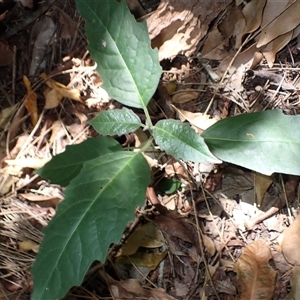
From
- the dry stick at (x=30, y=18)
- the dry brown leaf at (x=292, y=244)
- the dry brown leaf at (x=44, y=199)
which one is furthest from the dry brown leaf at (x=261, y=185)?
the dry stick at (x=30, y=18)

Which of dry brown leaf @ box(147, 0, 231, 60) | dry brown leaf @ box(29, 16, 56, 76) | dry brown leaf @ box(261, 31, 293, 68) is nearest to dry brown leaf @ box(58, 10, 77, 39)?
dry brown leaf @ box(29, 16, 56, 76)

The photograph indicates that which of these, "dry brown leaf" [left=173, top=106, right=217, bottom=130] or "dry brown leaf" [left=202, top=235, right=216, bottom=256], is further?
"dry brown leaf" [left=173, top=106, right=217, bottom=130]

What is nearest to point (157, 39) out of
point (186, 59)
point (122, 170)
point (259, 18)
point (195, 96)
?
point (186, 59)

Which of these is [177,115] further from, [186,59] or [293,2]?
[293,2]

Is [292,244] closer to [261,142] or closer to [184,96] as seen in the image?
[261,142]

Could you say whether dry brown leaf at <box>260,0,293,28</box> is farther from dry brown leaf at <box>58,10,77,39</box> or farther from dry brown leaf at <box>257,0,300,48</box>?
dry brown leaf at <box>58,10,77,39</box>

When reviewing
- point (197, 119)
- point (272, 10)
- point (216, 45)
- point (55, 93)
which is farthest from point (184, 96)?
point (55, 93)
